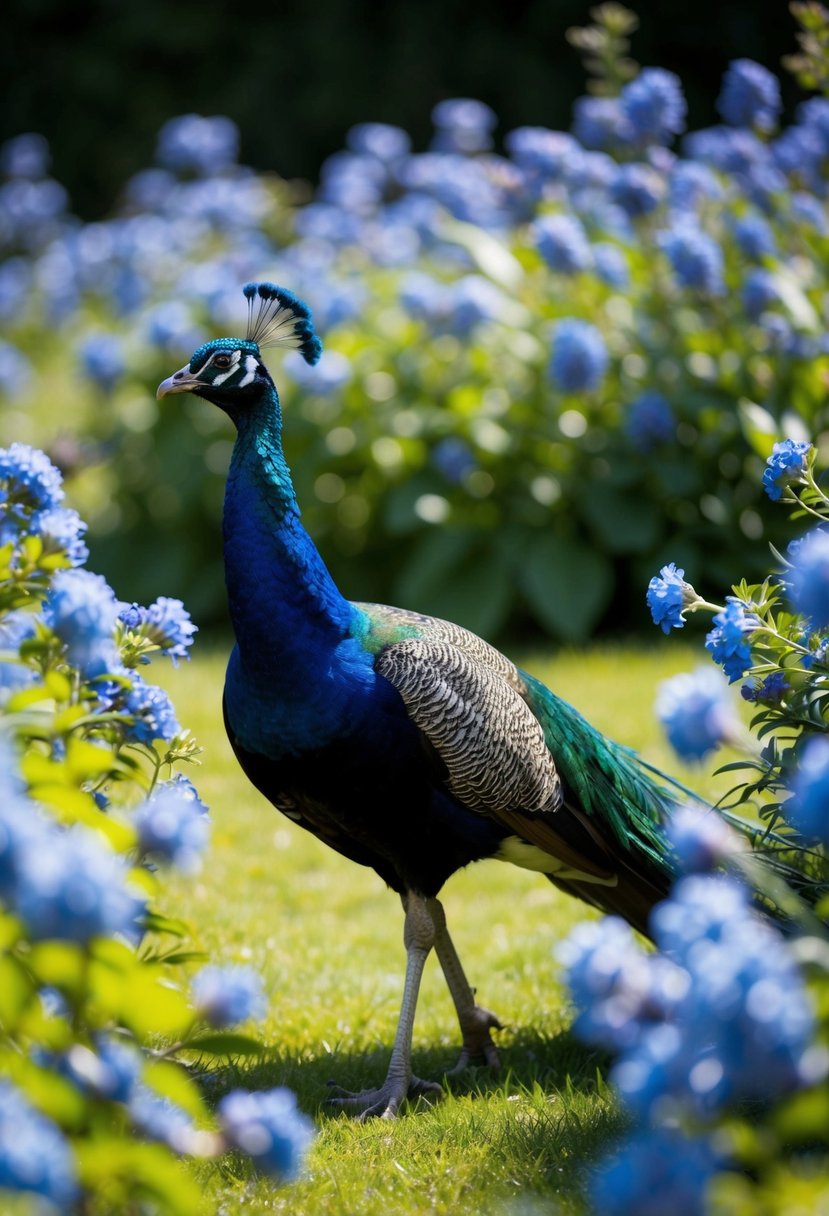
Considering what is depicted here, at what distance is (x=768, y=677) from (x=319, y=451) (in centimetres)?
398

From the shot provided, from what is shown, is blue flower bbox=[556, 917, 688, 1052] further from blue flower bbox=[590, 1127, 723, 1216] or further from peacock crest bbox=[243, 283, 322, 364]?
peacock crest bbox=[243, 283, 322, 364]

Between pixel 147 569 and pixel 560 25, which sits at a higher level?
pixel 560 25

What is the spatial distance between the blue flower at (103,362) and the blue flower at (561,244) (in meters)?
2.15

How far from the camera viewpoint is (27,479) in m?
2.51

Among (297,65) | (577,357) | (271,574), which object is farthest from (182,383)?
(297,65)

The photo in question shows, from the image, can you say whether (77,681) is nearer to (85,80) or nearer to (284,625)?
(284,625)

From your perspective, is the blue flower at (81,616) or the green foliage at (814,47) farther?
the green foliage at (814,47)

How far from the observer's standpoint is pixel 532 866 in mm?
3361

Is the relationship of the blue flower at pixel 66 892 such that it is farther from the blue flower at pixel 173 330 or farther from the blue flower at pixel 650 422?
the blue flower at pixel 173 330

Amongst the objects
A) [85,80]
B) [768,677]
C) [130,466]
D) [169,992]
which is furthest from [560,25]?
[169,992]

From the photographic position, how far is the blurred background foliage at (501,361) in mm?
5676

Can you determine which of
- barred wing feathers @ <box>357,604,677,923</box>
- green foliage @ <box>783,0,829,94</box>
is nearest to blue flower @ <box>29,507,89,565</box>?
barred wing feathers @ <box>357,604,677,923</box>

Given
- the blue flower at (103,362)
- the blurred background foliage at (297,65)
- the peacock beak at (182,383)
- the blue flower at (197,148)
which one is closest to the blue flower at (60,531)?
the peacock beak at (182,383)

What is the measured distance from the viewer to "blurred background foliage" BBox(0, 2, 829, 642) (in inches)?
223
